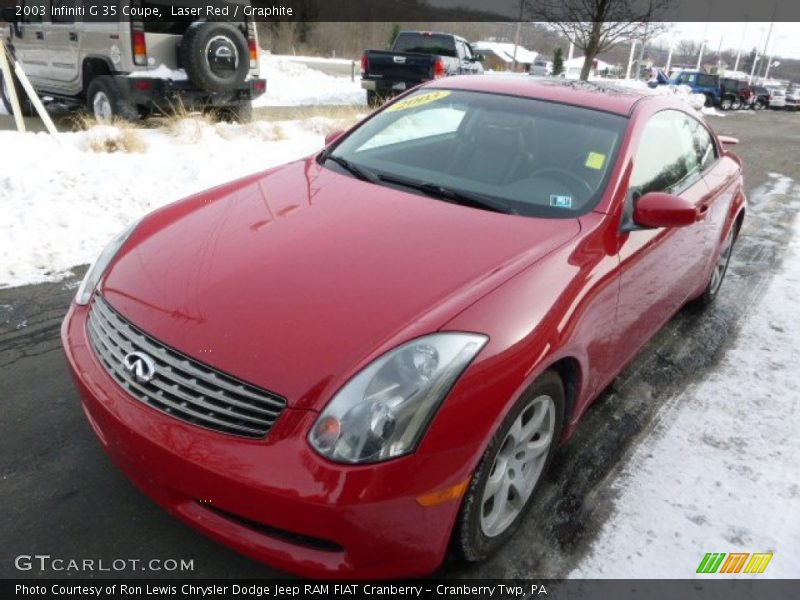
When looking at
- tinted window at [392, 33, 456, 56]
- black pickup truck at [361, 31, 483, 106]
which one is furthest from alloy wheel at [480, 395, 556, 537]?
tinted window at [392, 33, 456, 56]

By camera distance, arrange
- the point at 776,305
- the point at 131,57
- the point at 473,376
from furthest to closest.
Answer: the point at 131,57, the point at 776,305, the point at 473,376

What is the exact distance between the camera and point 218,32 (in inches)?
329

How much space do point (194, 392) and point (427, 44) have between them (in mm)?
15628

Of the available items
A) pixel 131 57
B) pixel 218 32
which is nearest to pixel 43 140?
pixel 131 57

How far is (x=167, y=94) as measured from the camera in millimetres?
8430

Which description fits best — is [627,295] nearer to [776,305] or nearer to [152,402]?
[152,402]

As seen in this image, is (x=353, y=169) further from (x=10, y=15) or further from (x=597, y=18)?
(x=597, y=18)

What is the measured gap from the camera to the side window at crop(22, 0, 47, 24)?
9281 mm

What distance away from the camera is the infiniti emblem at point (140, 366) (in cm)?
191

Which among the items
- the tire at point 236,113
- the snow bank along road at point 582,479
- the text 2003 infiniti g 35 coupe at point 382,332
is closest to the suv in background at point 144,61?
the tire at point 236,113

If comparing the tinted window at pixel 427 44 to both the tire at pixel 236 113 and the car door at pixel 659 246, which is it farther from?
the car door at pixel 659 246

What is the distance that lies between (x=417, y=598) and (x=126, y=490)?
117 centimetres

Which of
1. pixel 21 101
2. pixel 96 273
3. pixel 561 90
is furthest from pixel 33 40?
pixel 561 90

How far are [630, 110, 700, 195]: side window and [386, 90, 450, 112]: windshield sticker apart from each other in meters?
1.12
